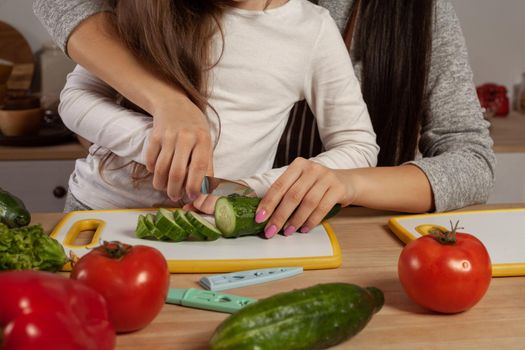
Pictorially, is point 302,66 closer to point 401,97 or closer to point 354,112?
point 354,112

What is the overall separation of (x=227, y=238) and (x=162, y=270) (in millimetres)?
350

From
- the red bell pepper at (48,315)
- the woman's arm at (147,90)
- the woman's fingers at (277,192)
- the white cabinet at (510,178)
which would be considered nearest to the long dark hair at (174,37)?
the woman's arm at (147,90)

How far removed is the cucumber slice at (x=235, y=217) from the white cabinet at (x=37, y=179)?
4.49 feet

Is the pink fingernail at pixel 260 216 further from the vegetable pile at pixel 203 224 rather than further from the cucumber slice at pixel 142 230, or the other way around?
the cucumber slice at pixel 142 230

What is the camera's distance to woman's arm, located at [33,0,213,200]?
1111 millimetres

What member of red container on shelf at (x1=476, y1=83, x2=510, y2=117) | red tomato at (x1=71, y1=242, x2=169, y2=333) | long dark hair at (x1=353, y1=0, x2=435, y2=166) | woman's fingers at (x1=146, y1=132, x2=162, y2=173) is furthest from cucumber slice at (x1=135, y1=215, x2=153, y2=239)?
red container on shelf at (x1=476, y1=83, x2=510, y2=117)

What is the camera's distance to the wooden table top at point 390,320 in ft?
2.51

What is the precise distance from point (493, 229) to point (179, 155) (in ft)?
1.73

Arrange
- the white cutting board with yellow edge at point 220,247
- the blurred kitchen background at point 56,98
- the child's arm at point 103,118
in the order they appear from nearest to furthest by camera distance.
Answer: the white cutting board with yellow edge at point 220,247
the child's arm at point 103,118
the blurred kitchen background at point 56,98

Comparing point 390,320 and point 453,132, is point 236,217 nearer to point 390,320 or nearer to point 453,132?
point 390,320

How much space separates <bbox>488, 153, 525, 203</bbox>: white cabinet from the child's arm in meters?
1.46

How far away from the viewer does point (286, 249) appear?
41.1 inches

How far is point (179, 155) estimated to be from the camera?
3.62 ft

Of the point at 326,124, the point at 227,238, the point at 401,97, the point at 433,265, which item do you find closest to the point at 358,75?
the point at 401,97
